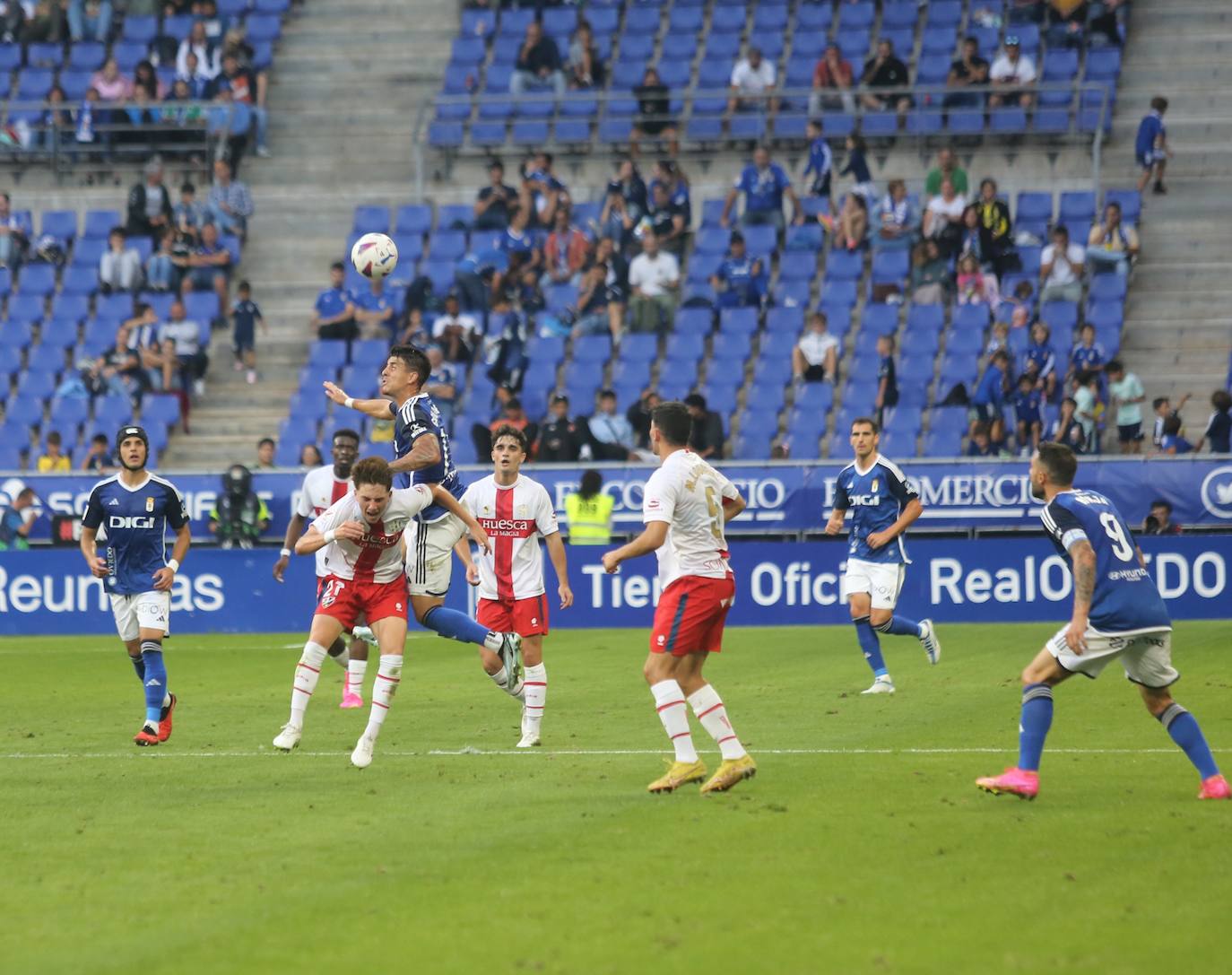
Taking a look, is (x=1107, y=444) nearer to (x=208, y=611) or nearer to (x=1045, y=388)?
(x=1045, y=388)

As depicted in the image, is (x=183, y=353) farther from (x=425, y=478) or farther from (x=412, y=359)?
(x=412, y=359)

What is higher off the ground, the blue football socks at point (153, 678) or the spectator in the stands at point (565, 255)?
the spectator in the stands at point (565, 255)

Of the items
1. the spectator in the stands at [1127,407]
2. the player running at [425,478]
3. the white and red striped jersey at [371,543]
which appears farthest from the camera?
the spectator in the stands at [1127,407]

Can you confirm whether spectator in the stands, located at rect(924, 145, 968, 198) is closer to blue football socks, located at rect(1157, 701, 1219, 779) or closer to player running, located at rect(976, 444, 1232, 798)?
player running, located at rect(976, 444, 1232, 798)

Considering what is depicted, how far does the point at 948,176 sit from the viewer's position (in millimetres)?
29234

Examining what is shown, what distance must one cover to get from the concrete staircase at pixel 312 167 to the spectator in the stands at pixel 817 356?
8497 mm

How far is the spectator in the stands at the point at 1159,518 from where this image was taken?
23.3 metres

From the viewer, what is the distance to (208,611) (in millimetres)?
24109

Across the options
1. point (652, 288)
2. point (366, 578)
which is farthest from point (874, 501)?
point (652, 288)

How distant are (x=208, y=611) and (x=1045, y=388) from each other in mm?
11614

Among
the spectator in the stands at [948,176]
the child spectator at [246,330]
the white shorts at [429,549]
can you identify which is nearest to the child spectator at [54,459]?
the child spectator at [246,330]

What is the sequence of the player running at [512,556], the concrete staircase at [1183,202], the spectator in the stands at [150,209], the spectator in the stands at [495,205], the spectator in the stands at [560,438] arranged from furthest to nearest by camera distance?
the spectator in the stands at [150,209], the spectator in the stands at [495,205], the concrete staircase at [1183,202], the spectator in the stands at [560,438], the player running at [512,556]

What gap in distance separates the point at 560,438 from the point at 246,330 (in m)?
7.65

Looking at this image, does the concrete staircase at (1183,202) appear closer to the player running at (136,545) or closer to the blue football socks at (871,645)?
the blue football socks at (871,645)
